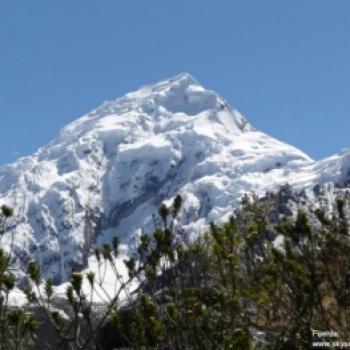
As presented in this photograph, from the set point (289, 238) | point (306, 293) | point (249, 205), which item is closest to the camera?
point (306, 293)

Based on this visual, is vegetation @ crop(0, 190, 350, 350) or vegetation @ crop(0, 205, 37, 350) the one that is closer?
vegetation @ crop(0, 190, 350, 350)

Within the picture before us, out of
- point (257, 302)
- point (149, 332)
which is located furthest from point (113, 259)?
point (149, 332)

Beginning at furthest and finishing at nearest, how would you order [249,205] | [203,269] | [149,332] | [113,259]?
[249,205]
[203,269]
[113,259]
[149,332]

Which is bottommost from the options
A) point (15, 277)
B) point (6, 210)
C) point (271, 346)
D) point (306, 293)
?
point (271, 346)

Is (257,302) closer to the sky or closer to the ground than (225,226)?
closer to the ground

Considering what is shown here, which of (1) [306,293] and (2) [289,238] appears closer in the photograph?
(1) [306,293]

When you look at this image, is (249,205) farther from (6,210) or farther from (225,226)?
(6,210)

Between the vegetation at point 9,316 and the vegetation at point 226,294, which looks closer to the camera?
the vegetation at point 226,294

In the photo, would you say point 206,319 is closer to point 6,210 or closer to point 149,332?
point 149,332

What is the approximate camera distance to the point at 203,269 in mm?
8812

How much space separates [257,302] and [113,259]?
Answer: 1.85 meters

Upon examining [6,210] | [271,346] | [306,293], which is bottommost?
[271,346]

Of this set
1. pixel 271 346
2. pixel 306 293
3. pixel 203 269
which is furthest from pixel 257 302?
pixel 203 269

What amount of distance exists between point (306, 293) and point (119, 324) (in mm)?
1714
